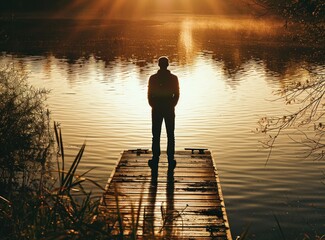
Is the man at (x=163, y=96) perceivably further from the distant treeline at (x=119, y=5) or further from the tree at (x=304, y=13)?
the distant treeline at (x=119, y=5)

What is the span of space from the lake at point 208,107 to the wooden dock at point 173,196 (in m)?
0.87

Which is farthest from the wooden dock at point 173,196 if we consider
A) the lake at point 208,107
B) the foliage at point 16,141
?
the foliage at point 16,141

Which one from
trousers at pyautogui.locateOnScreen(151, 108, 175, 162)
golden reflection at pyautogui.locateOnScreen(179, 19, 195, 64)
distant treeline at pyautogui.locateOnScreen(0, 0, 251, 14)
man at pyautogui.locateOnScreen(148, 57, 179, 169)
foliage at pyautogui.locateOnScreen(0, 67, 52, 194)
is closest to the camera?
man at pyautogui.locateOnScreen(148, 57, 179, 169)

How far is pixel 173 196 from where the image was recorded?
11.0m

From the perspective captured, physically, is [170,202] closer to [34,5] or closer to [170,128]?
[170,128]

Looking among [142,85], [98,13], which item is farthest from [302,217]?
[98,13]

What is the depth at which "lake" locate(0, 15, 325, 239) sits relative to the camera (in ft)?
44.7

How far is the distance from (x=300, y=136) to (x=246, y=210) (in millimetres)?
8491

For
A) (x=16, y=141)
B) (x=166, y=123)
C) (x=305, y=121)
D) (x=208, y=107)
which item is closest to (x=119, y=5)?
(x=208, y=107)

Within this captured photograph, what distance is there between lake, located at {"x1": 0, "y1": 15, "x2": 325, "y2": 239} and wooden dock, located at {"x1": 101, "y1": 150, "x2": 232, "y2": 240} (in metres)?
0.87

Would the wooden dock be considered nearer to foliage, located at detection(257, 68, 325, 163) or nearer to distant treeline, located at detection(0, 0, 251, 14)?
foliage, located at detection(257, 68, 325, 163)

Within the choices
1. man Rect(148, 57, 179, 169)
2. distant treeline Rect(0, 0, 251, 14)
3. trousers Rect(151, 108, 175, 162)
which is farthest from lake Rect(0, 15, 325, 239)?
distant treeline Rect(0, 0, 251, 14)

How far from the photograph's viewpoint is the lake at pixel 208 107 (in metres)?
13.6

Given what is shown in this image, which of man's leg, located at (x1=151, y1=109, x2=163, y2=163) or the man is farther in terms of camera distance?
man's leg, located at (x1=151, y1=109, x2=163, y2=163)
